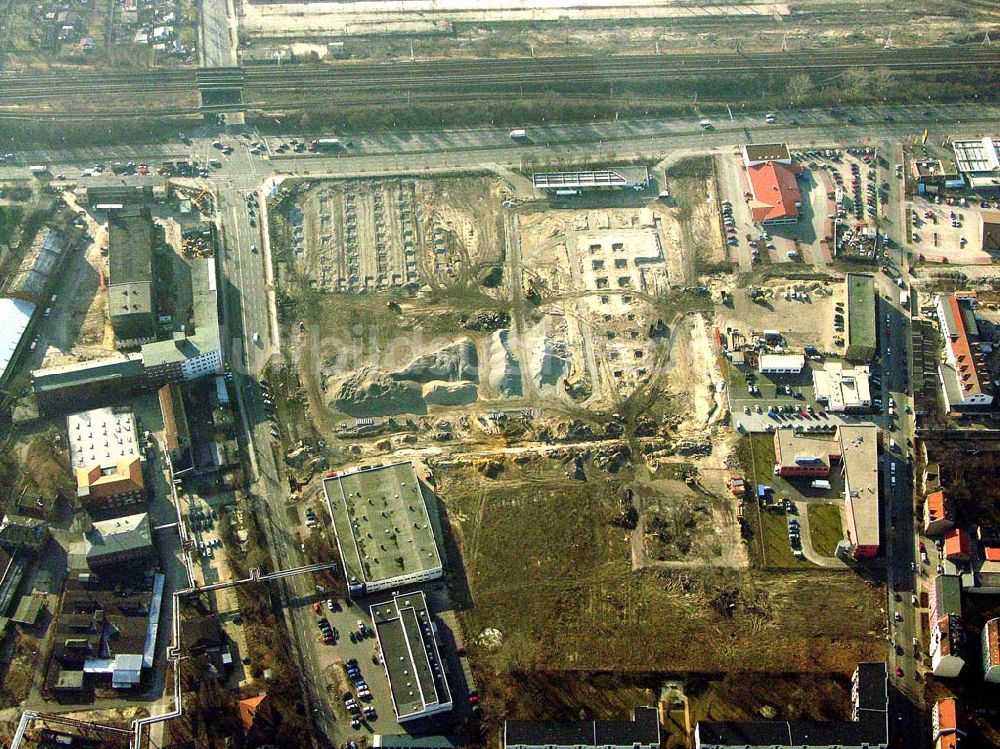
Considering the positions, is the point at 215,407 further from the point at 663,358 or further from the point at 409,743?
the point at 663,358

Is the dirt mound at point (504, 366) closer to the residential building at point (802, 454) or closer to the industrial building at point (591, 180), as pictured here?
the industrial building at point (591, 180)

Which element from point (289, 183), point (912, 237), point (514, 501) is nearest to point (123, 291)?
point (289, 183)

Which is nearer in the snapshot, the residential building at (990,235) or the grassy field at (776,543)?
the grassy field at (776,543)

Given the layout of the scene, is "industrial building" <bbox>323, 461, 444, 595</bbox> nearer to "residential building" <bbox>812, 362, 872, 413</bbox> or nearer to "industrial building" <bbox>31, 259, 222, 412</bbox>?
"industrial building" <bbox>31, 259, 222, 412</bbox>

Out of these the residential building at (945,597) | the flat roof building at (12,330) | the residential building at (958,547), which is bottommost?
the residential building at (945,597)

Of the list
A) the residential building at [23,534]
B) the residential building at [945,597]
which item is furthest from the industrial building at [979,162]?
the residential building at [23,534]

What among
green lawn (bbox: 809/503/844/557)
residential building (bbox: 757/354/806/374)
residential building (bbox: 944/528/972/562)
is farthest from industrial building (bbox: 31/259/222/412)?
residential building (bbox: 944/528/972/562)
